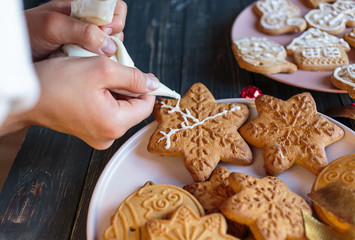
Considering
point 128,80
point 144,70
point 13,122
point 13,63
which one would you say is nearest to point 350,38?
point 144,70

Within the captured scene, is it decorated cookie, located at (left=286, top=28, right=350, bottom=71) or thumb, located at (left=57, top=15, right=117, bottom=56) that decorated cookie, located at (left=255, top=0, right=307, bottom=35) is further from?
thumb, located at (left=57, top=15, right=117, bottom=56)

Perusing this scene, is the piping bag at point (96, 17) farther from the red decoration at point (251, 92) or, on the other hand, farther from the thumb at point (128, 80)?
the red decoration at point (251, 92)

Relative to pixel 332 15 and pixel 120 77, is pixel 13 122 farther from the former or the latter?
pixel 332 15

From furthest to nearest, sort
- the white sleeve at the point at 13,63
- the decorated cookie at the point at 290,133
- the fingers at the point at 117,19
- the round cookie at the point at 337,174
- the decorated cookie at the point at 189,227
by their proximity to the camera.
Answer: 1. the fingers at the point at 117,19
2. the decorated cookie at the point at 290,133
3. the round cookie at the point at 337,174
4. the decorated cookie at the point at 189,227
5. the white sleeve at the point at 13,63

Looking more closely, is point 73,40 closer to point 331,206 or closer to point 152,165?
point 152,165

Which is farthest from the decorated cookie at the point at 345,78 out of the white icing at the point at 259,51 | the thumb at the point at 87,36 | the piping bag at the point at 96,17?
the thumb at the point at 87,36

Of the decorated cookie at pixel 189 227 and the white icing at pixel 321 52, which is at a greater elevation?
the white icing at pixel 321 52

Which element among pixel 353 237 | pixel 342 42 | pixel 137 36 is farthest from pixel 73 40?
pixel 342 42

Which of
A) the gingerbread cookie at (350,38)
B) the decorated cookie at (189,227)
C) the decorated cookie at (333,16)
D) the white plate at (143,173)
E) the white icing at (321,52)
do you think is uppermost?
the decorated cookie at (333,16)

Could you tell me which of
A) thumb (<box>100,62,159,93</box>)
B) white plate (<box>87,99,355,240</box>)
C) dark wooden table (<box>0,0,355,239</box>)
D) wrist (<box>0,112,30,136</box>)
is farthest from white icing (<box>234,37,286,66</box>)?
wrist (<box>0,112,30,136</box>)
